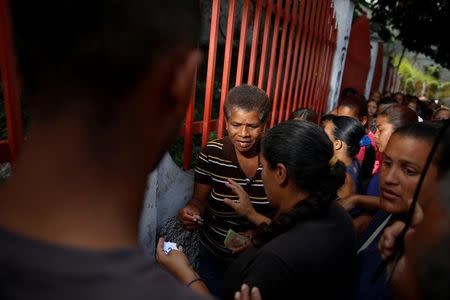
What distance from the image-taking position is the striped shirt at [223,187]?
205 cm

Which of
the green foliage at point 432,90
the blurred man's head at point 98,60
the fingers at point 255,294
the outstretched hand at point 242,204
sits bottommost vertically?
the green foliage at point 432,90

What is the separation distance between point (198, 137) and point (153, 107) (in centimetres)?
373

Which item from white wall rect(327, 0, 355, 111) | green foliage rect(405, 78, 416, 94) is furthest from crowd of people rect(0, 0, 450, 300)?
green foliage rect(405, 78, 416, 94)

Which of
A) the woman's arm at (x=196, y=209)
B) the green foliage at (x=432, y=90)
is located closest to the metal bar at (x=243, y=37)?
the woman's arm at (x=196, y=209)

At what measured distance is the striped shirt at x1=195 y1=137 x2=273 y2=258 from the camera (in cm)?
205

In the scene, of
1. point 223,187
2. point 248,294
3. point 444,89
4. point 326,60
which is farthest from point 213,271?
point 444,89

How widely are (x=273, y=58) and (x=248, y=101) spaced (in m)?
1.24

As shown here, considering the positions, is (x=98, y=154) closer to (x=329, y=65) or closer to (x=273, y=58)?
(x=273, y=58)

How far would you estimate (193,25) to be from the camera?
1.86 ft

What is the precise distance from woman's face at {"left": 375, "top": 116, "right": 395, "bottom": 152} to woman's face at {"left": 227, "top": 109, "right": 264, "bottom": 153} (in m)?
1.40

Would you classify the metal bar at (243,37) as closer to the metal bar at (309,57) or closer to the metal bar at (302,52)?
the metal bar at (302,52)

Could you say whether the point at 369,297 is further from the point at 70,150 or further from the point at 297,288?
the point at 70,150

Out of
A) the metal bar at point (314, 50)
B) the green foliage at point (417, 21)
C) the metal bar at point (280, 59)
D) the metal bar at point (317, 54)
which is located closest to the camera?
the metal bar at point (280, 59)

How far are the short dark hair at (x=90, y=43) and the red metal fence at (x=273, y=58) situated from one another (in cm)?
96
